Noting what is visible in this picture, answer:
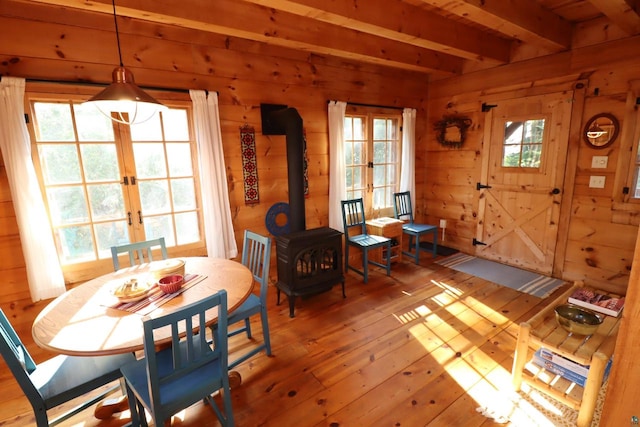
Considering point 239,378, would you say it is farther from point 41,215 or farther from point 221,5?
point 221,5

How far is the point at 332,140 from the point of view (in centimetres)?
351

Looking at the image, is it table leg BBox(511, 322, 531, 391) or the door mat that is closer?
table leg BBox(511, 322, 531, 391)

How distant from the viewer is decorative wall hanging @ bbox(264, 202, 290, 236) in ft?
10.8

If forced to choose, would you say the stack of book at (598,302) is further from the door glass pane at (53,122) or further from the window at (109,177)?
the door glass pane at (53,122)

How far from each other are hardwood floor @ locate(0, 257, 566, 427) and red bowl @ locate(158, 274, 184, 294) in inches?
29.9

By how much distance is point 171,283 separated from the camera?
170 cm

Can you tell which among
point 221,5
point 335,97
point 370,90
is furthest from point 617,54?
point 221,5

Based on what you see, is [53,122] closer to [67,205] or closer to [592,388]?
[67,205]

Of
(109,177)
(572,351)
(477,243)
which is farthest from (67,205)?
(477,243)

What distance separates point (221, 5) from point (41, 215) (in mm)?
2008

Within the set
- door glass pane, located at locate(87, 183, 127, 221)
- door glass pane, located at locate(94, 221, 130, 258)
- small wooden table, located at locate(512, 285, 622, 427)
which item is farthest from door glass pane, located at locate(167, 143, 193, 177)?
small wooden table, located at locate(512, 285, 622, 427)

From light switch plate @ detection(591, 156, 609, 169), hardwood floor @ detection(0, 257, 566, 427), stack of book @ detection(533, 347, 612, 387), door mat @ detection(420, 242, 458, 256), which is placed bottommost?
hardwood floor @ detection(0, 257, 566, 427)

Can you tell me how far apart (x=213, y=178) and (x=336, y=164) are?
140 cm

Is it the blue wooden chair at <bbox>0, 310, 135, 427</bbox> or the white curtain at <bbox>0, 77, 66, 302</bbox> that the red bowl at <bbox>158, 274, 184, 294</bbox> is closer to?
the blue wooden chair at <bbox>0, 310, 135, 427</bbox>
